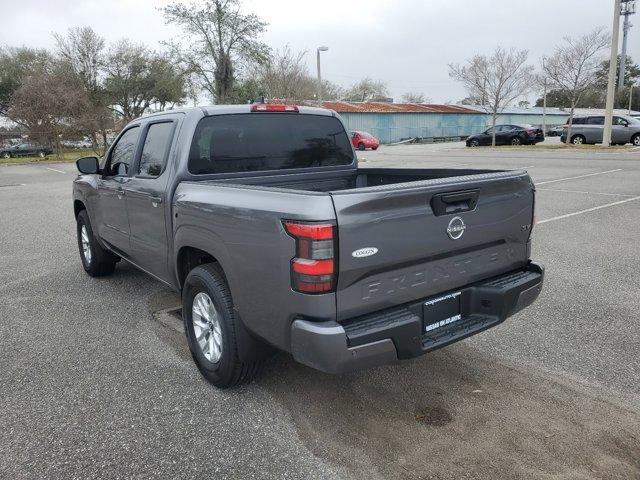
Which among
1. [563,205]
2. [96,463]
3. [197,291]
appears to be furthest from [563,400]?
[563,205]

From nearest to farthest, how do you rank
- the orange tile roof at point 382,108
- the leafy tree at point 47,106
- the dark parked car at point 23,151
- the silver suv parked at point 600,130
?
1. the silver suv parked at point 600,130
2. the leafy tree at point 47,106
3. the dark parked car at point 23,151
4. the orange tile roof at point 382,108

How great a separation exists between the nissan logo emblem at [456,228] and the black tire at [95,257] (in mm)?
4250

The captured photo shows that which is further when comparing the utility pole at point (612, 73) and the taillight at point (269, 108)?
the utility pole at point (612, 73)

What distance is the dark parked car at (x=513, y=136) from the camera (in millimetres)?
31312

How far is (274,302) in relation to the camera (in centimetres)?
269

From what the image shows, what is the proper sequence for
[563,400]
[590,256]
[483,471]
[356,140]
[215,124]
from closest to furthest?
1. [483,471]
2. [563,400]
3. [215,124]
4. [590,256]
5. [356,140]

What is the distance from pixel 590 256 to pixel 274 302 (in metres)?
5.22

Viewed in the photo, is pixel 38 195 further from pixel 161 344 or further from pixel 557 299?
pixel 557 299

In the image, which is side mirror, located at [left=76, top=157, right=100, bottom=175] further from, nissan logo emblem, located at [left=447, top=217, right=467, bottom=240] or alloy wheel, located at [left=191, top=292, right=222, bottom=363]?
nissan logo emblem, located at [left=447, top=217, right=467, bottom=240]

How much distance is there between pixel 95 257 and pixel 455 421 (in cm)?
447

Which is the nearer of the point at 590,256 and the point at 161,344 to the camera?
the point at 161,344

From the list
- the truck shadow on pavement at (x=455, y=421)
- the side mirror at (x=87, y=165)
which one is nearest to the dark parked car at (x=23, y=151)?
the side mirror at (x=87, y=165)

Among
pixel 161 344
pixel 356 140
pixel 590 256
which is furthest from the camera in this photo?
pixel 356 140

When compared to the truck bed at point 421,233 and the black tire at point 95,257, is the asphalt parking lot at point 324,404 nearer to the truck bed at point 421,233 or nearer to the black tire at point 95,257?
the black tire at point 95,257
